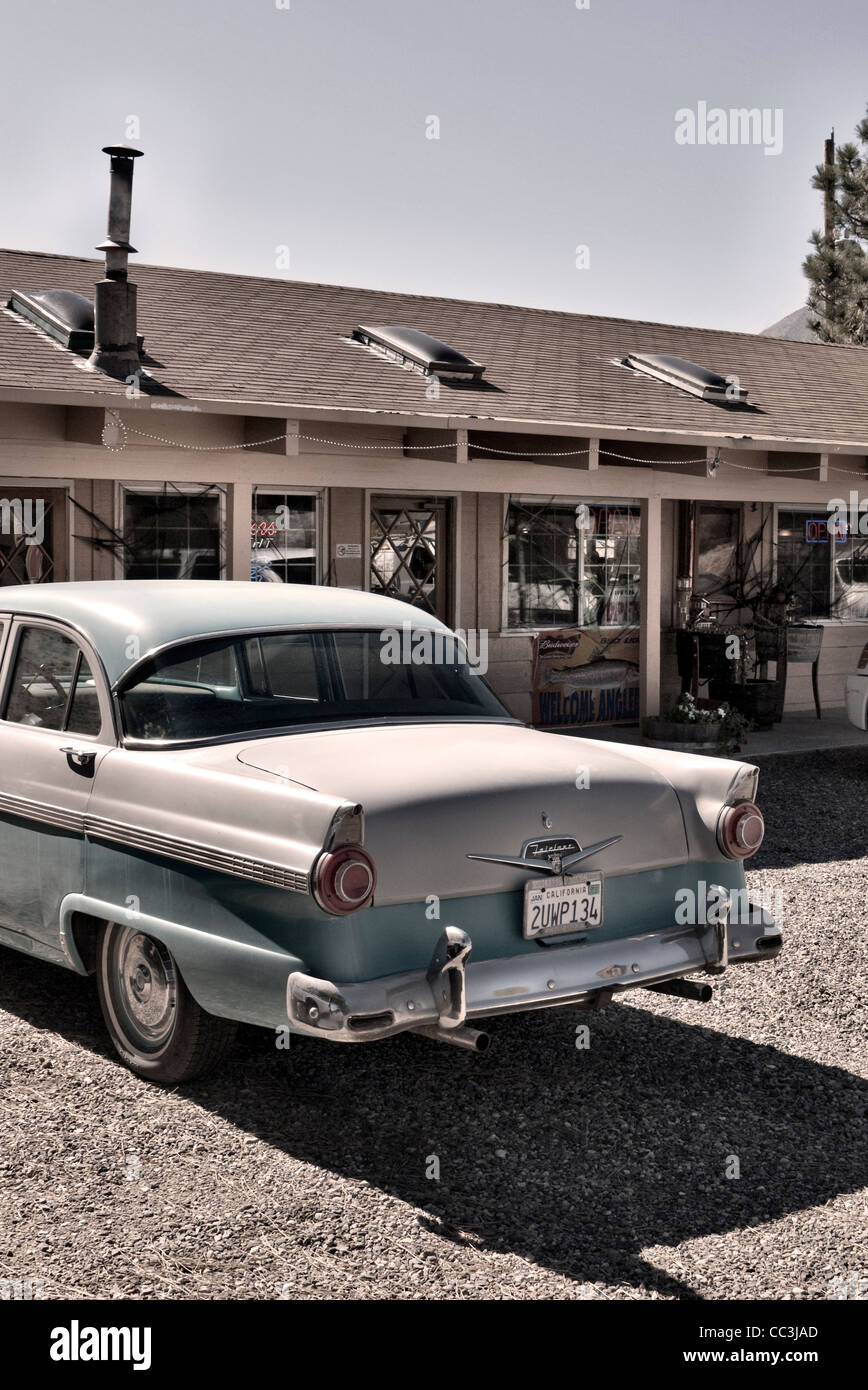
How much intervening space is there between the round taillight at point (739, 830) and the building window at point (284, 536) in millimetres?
8172

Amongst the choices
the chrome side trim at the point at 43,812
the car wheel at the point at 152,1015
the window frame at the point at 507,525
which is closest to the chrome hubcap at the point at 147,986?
the car wheel at the point at 152,1015

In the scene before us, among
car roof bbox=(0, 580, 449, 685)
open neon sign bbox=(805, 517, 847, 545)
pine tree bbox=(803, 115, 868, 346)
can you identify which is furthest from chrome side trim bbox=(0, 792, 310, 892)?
pine tree bbox=(803, 115, 868, 346)

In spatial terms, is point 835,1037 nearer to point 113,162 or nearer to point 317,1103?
point 317,1103

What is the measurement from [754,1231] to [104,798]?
2498 millimetres

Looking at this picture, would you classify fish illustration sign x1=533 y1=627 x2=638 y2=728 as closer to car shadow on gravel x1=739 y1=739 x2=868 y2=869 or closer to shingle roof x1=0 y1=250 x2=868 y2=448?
car shadow on gravel x1=739 y1=739 x2=868 y2=869

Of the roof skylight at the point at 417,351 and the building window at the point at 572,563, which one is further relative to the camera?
the building window at the point at 572,563

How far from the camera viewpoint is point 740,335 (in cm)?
2006

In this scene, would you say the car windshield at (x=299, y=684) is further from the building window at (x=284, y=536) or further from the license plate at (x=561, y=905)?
the building window at (x=284, y=536)

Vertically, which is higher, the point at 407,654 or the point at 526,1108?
the point at 407,654

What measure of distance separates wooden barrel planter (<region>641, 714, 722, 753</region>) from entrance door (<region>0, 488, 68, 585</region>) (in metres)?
5.29

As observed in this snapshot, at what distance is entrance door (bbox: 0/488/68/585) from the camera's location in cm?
1143

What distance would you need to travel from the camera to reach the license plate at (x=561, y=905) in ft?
15.0

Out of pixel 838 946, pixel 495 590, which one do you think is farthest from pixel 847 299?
pixel 838 946

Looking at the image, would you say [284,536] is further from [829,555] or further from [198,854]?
[198,854]
